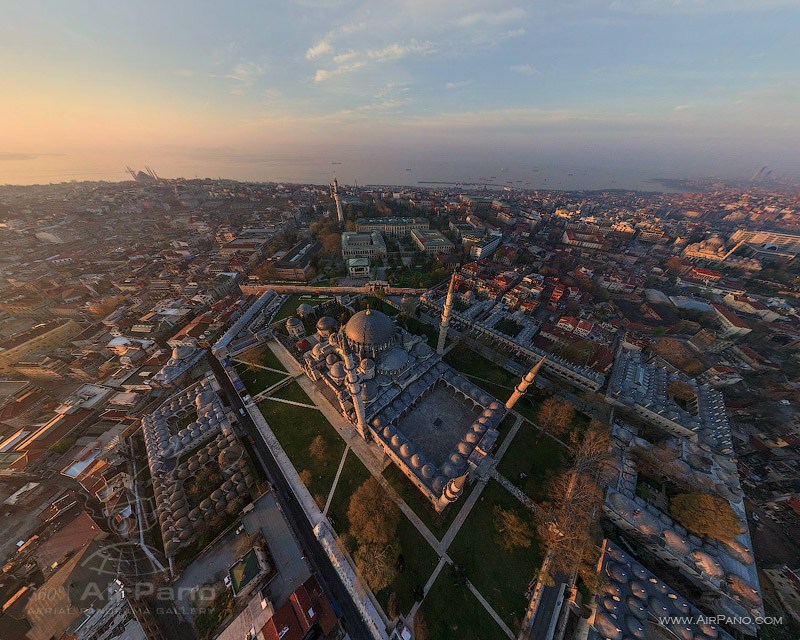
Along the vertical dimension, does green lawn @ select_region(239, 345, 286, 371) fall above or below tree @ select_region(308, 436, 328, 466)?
above

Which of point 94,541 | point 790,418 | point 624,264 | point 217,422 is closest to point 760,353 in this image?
point 790,418

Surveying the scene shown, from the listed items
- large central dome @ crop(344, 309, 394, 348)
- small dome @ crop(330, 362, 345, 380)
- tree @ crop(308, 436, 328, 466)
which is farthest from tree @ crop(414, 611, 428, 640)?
large central dome @ crop(344, 309, 394, 348)

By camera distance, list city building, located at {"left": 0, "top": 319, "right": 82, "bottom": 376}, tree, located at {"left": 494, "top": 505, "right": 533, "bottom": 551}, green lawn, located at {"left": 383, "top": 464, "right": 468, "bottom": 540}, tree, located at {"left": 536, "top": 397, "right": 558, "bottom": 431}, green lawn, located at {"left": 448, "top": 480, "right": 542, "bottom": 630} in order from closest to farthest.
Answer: green lawn, located at {"left": 448, "top": 480, "right": 542, "bottom": 630}
tree, located at {"left": 494, "top": 505, "right": 533, "bottom": 551}
green lawn, located at {"left": 383, "top": 464, "right": 468, "bottom": 540}
tree, located at {"left": 536, "top": 397, "right": 558, "bottom": 431}
city building, located at {"left": 0, "top": 319, "right": 82, "bottom": 376}

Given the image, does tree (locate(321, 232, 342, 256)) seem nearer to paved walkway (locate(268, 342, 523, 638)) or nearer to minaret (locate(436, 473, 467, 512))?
paved walkway (locate(268, 342, 523, 638))

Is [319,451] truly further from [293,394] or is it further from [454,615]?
[454,615]

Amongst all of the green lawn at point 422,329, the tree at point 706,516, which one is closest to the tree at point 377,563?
the tree at point 706,516

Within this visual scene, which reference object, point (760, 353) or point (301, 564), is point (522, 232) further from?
point (301, 564)

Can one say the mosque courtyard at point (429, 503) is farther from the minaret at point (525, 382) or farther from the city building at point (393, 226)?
the city building at point (393, 226)

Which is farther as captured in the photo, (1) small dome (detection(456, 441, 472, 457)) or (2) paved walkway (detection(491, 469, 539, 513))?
(1) small dome (detection(456, 441, 472, 457))
